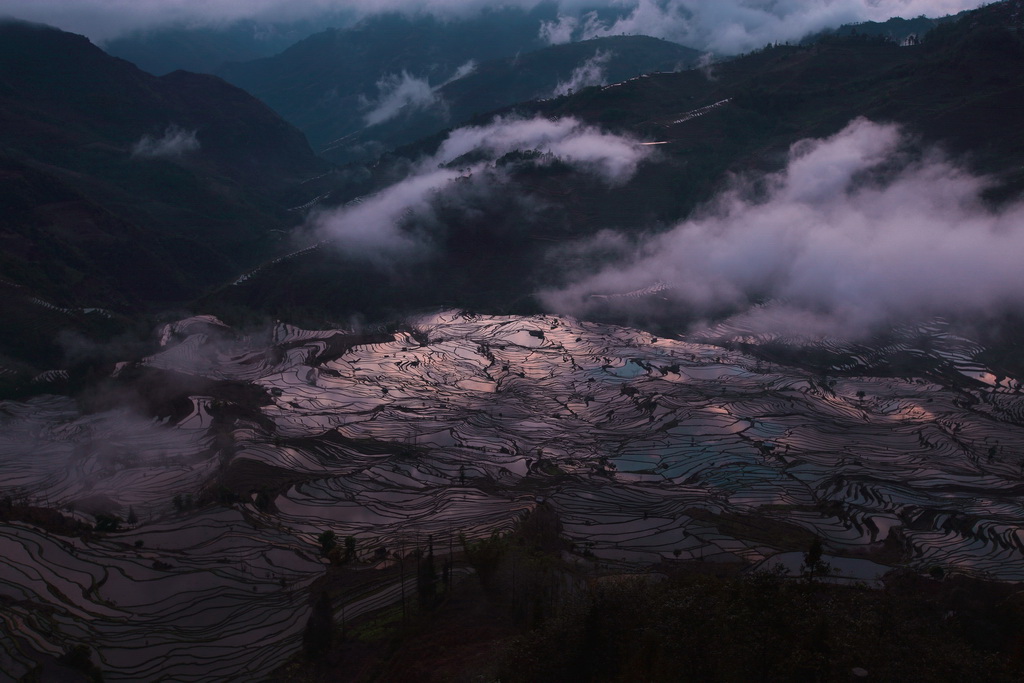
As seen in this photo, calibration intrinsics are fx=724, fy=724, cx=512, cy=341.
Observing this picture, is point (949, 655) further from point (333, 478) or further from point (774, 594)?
point (333, 478)

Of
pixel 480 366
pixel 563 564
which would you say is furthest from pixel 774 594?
pixel 480 366

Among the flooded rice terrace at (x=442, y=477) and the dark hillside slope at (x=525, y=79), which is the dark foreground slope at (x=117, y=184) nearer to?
the flooded rice terrace at (x=442, y=477)

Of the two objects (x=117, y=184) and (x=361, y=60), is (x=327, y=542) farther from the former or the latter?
(x=361, y=60)

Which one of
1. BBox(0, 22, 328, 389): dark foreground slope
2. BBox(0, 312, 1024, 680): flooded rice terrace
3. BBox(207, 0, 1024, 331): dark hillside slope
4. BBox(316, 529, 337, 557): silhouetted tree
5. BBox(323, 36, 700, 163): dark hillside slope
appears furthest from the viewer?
BBox(323, 36, 700, 163): dark hillside slope

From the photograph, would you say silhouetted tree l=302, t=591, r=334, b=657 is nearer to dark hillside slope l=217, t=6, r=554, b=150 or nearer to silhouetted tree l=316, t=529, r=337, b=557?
silhouetted tree l=316, t=529, r=337, b=557

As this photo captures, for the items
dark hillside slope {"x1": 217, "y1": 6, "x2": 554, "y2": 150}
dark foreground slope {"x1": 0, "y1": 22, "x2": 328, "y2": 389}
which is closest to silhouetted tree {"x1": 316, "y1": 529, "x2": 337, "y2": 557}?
dark foreground slope {"x1": 0, "y1": 22, "x2": 328, "y2": 389}

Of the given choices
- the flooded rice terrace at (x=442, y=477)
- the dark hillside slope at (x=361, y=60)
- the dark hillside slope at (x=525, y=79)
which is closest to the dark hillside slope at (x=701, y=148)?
the flooded rice terrace at (x=442, y=477)
